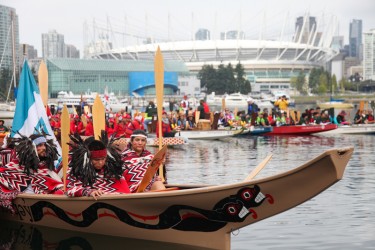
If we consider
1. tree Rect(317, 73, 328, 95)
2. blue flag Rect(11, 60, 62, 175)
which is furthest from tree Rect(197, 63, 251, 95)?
blue flag Rect(11, 60, 62, 175)

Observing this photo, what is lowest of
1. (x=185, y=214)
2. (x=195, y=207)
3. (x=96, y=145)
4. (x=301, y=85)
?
(x=185, y=214)

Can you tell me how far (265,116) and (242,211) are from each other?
2599cm

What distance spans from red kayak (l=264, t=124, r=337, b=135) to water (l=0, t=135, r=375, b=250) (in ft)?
13.1

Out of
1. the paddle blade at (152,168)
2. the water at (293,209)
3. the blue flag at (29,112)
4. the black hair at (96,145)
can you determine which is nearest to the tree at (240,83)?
the water at (293,209)

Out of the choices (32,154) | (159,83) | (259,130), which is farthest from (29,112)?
(259,130)

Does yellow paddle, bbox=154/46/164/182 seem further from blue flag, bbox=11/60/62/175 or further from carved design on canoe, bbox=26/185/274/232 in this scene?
carved design on canoe, bbox=26/185/274/232

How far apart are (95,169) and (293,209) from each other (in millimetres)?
4589

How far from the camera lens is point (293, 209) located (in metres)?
13.7

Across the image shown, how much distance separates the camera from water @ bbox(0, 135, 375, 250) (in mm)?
10992

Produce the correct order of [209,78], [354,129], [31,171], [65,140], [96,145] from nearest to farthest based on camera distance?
[96,145], [65,140], [31,171], [354,129], [209,78]

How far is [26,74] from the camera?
15.9m

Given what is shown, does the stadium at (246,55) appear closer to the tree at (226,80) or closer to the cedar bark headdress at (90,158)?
the tree at (226,80)

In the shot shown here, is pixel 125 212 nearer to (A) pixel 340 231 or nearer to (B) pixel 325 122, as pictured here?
(A) pixel 340 231

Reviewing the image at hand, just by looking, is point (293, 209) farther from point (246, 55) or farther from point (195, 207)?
point (246, 55)
